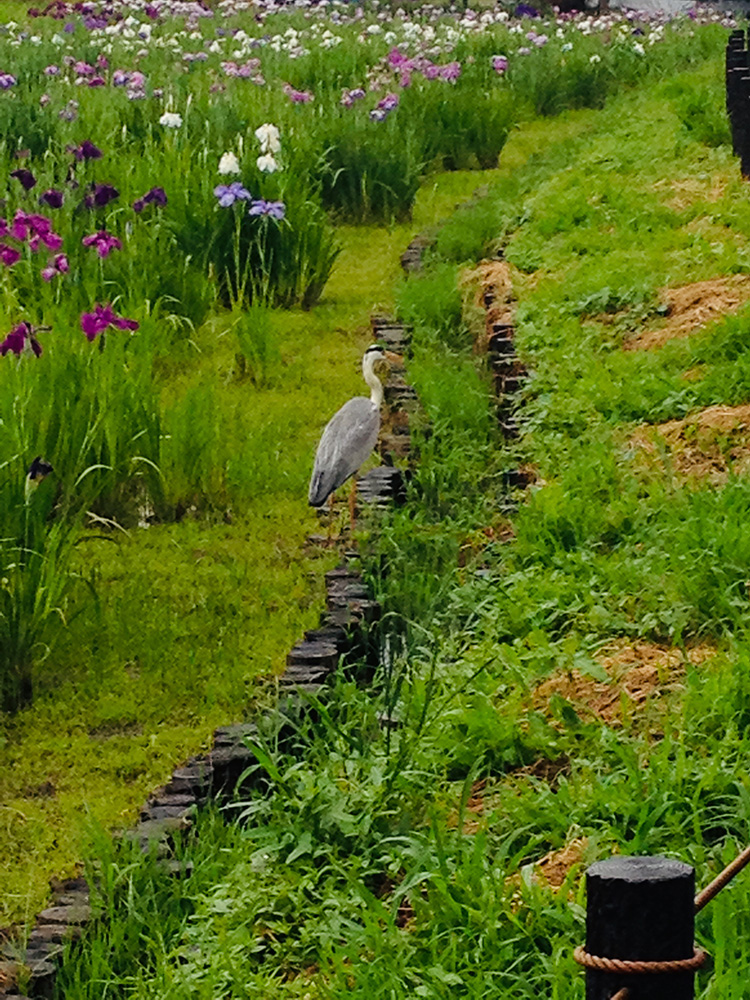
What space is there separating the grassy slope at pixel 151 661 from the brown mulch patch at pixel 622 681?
980mm

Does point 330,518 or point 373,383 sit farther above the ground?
point 373,383

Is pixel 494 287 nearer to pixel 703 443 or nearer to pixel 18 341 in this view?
pixel 703 443

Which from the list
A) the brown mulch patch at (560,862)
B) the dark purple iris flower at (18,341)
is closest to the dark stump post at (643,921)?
the brown mulch patch at (560,862)

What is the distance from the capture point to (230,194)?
9.13m

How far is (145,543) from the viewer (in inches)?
263

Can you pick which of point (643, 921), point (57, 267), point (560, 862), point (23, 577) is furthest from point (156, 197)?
point (643, 921)

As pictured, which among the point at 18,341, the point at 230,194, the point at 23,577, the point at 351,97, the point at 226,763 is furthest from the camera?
the point at 351,97

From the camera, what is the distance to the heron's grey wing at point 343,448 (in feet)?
20.5

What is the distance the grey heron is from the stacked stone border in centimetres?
14

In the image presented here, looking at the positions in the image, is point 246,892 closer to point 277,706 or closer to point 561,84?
point 277,706

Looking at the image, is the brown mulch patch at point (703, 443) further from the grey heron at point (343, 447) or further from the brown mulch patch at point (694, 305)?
the brown mulch patch at point (694, 305)

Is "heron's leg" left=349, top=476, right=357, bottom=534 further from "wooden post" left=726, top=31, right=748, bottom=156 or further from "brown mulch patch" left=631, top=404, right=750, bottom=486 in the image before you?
"wooden post" left=726, top=31, right=748, bottom=156

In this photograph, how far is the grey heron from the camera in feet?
20.5

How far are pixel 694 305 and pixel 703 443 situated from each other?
1904 mm
